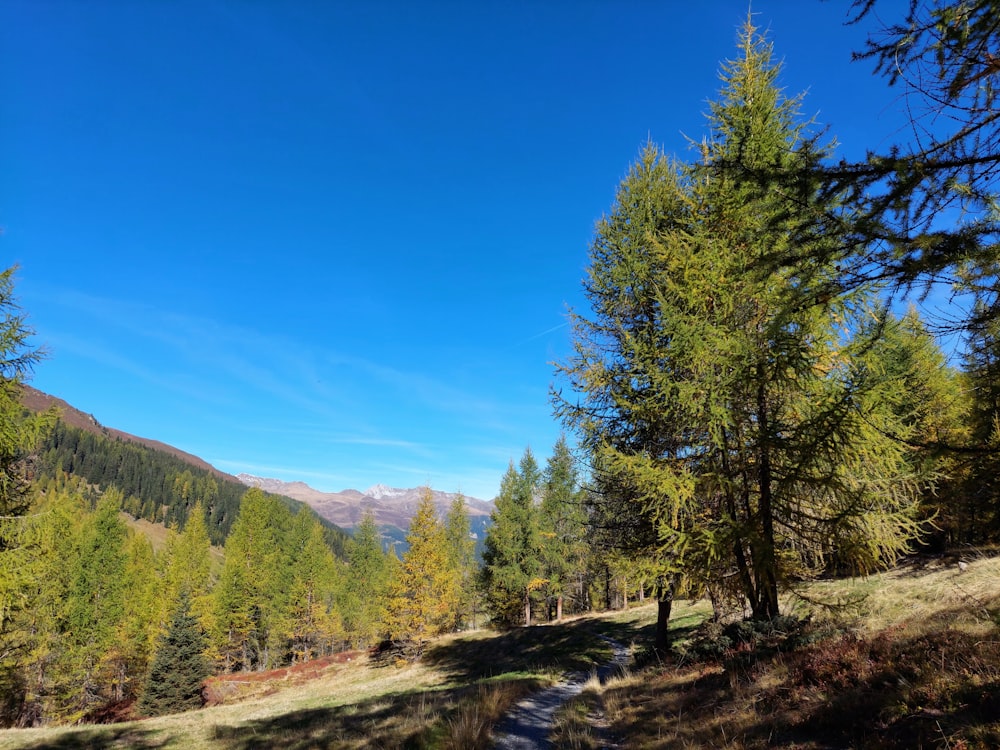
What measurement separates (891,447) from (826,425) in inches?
54.0

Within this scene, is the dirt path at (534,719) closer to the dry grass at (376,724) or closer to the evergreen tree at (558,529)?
the dry grass at (376,724)

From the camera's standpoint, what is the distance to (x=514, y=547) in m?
36.3

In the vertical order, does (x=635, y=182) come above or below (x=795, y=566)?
above

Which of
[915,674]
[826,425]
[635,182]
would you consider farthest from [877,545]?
[635,182]

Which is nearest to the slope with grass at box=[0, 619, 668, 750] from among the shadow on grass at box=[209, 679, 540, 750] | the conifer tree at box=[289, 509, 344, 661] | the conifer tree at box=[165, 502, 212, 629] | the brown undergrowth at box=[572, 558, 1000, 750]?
the shadow on grass at box=[209, 679, 540, 750]

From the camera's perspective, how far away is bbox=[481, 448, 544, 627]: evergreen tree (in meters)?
35.9

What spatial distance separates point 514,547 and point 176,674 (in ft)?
78.3

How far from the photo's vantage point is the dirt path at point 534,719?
717cm

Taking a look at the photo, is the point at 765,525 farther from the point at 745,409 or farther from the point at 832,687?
the point at 832,687

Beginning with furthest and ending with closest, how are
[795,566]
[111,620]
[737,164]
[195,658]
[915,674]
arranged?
[111,620] → [195,658] → [795,566] → [915,674] → [737,164]

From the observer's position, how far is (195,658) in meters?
30.4

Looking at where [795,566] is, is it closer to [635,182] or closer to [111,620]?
[635,182]

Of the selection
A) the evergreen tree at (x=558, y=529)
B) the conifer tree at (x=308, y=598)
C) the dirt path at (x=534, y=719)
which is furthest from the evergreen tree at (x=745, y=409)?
the conifer tree at (x=308, y=598)

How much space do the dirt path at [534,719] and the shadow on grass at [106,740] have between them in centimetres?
784
